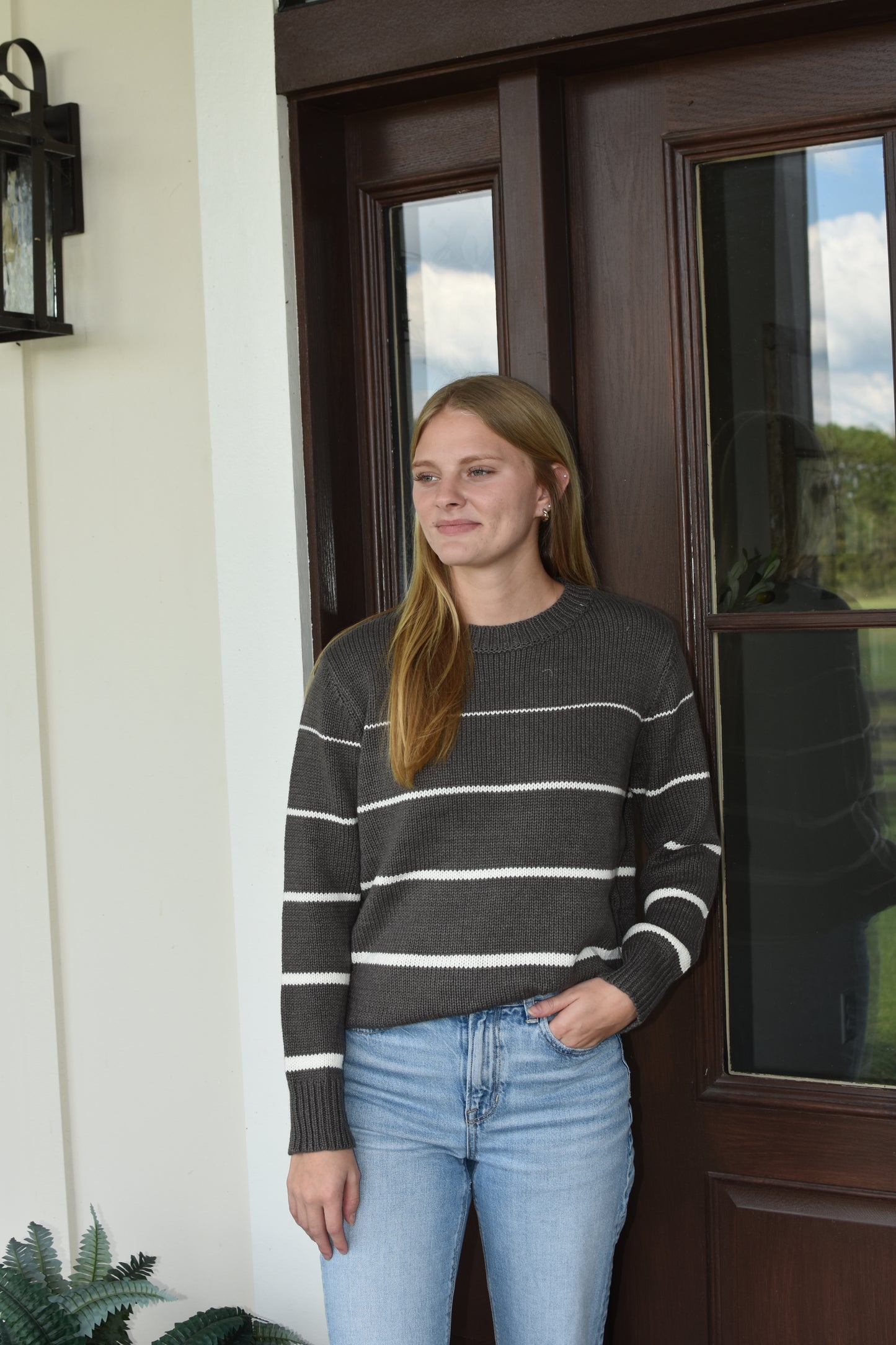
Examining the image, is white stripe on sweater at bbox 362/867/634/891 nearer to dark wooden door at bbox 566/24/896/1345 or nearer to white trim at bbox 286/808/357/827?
white trim at bbox 286/808/357/827

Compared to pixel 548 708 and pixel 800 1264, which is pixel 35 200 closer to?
pixel 548 708

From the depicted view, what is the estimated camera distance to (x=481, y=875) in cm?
137

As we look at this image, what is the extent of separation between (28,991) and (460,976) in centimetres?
83

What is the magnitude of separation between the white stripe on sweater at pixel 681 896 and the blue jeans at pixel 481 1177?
209 millimetres

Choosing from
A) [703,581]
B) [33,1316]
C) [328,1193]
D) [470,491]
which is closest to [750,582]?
[703,581]

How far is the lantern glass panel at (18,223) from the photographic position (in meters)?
1.75

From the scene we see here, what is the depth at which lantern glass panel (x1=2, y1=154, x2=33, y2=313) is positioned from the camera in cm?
175

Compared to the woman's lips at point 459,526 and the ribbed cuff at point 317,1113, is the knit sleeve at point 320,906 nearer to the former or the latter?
the ribbed cuff at point 317,1113

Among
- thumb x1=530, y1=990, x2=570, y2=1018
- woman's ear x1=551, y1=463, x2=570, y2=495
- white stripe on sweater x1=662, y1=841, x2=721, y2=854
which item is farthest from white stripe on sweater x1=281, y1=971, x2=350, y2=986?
woman's ear x1=551, y1=463, x2=570, y2=495

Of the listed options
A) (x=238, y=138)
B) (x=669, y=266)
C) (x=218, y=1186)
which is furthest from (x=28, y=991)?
(x=669, y=266)

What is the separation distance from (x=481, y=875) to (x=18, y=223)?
1151mm

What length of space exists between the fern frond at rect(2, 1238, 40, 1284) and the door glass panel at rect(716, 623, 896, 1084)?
1.03 meters

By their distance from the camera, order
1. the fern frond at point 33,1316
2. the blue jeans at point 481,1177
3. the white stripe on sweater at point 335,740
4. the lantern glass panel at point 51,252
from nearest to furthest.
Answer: the blue jeans at point 481,1177
the white stripe on sweater at point 335,740
the fern frond at point 33,1316
the lantern glass panel at point 51,252

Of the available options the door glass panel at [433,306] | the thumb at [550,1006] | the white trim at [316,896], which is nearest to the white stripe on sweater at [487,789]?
the white trim at [316,896]
